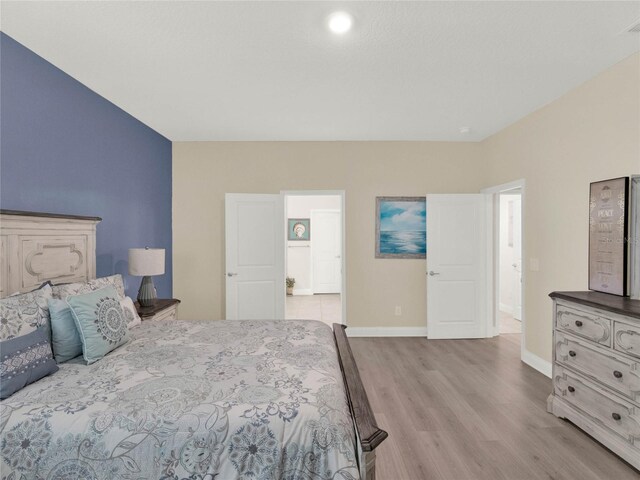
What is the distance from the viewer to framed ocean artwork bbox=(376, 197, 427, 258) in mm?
4656

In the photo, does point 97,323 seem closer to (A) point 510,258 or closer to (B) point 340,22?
(B) point 340,22

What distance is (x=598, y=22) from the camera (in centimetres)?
206

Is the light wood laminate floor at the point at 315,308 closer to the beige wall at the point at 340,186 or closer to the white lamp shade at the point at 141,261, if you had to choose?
the beige wall at the point at 340,186

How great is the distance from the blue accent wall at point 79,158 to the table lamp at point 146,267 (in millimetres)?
271

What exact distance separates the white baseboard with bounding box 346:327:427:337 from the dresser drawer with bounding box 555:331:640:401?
2.14 metres

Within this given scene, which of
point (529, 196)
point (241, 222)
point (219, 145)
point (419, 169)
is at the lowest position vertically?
point (241, 222)

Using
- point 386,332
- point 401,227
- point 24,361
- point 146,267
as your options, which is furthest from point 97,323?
point 401,227

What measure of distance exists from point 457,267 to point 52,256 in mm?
4463

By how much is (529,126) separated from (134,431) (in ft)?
14.5

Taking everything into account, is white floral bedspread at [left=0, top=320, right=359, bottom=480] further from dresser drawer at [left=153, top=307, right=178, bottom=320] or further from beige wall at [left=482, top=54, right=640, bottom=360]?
beige wall at [left=482, top=54, right=640, bottom=360]

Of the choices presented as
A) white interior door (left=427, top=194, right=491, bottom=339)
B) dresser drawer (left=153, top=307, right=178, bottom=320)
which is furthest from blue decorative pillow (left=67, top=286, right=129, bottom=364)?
white interior door (left=427, top=194, right=491, bottom=339)

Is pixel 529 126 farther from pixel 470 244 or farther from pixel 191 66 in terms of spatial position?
pixel 191 66

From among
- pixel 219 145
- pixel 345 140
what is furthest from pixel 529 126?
pixel 219 145

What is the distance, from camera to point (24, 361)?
1.55 meters
